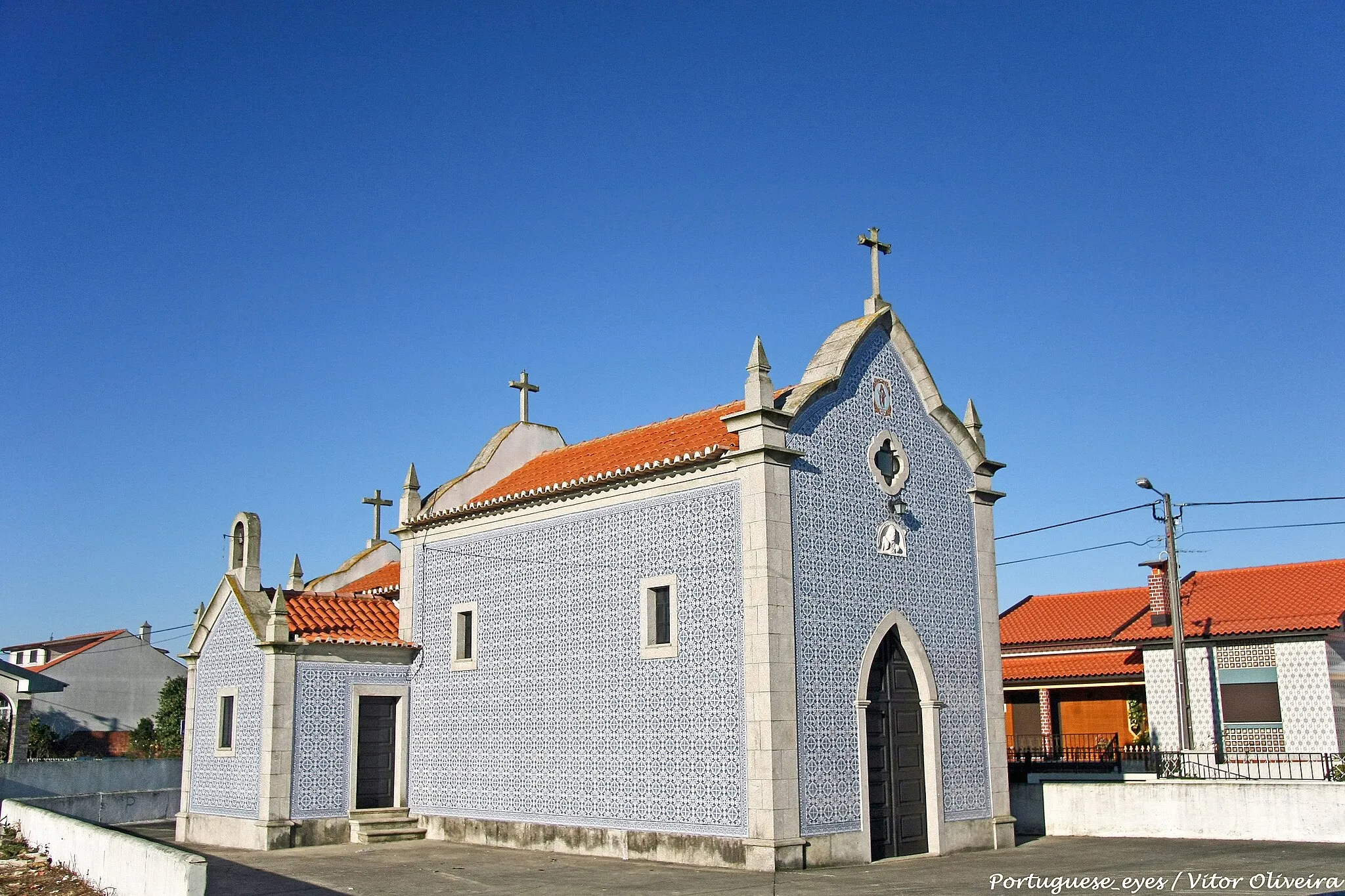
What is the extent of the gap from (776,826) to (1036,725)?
18.4 m

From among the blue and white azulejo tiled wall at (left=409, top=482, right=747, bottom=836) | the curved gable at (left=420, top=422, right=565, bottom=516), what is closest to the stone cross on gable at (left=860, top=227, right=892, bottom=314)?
the blue and white azulejo tiled wall at (left=409, top=482, right=747, bottom=836)

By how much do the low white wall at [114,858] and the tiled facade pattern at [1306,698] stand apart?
22.7 metres

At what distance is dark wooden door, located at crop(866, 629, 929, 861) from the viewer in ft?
54.6

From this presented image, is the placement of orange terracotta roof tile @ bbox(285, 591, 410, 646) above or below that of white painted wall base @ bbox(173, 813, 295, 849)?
above

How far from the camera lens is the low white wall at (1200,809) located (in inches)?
693

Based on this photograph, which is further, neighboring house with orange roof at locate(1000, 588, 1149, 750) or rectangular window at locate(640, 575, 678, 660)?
neighboring house with orange roof at locate(1000, 588, 1149, 750)

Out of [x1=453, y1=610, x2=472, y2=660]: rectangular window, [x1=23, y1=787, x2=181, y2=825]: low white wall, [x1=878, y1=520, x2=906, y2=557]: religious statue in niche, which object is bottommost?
[x1=23, y1=787, x2=181, y2=825]: low white wall

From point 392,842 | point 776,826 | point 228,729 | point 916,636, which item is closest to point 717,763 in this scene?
point 776,826

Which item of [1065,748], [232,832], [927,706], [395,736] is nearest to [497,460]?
[395,736]

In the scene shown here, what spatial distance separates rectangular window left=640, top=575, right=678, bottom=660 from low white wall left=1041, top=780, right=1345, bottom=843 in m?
8.16

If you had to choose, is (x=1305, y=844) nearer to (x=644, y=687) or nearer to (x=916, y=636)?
(x=916, y=636)

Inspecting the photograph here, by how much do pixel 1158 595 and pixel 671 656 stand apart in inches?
692

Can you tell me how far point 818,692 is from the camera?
16.0 m

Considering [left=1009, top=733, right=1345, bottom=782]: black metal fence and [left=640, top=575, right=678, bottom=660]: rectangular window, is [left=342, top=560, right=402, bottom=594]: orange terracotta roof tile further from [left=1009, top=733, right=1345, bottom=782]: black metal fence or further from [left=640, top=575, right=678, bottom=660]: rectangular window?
[left=1009, top=733, right=1345, bottom=782]: black metal fence
